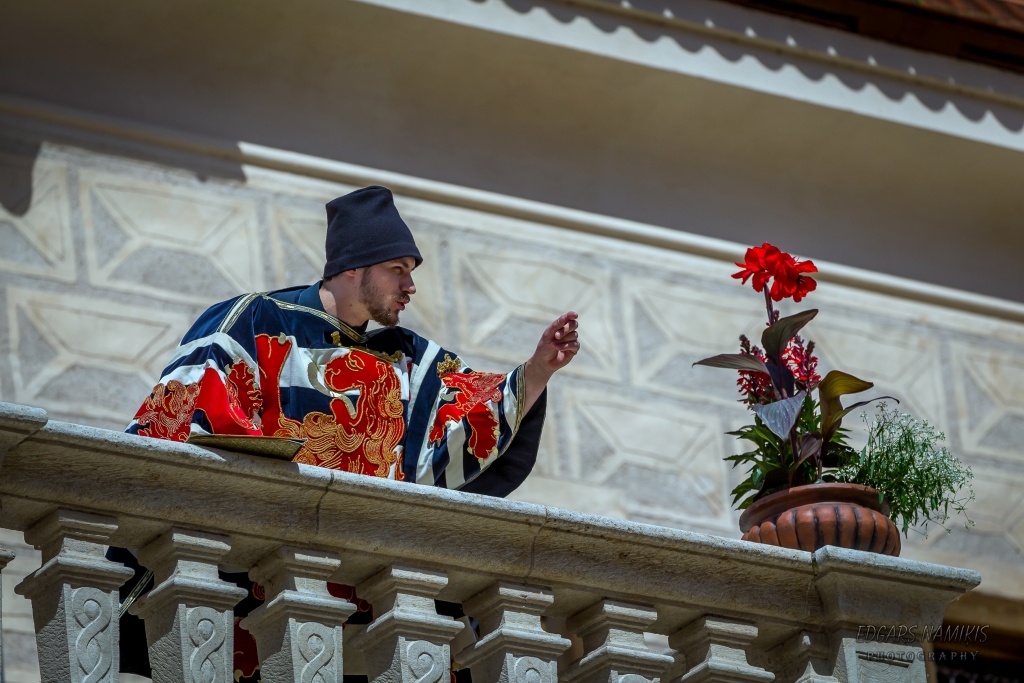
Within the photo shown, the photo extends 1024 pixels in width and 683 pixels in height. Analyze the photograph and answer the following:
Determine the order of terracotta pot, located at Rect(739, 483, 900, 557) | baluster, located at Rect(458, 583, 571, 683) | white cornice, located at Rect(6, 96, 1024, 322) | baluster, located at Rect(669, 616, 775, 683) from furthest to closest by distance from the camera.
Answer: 1. white cornice, located at Rect(6, 96, 1024, 322)
2. terracotta pot, located at Rect(739, 483, 900, 557)
3. baluster, located at Rect(669, 616, 775, 683)
4. baluster, located at Rect(458, 583, 571, 683)

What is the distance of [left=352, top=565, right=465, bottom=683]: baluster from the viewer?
3445 millimetres

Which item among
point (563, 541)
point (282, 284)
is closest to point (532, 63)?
point (282, 284)

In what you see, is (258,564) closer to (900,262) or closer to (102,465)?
(102,465)

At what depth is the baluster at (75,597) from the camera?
3203 millimetres

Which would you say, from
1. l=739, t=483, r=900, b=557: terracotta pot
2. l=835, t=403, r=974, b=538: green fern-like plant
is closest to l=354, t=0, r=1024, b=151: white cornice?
l=835, t=403, r=974, b=538: green fern-like plant

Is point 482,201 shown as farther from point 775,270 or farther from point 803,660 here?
point 803,660

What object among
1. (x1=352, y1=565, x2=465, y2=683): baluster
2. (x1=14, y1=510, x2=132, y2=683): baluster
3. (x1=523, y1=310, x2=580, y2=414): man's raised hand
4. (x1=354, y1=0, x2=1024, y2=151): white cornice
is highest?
(x1=354, y1=0, x2=1024, y2=151): white cornice

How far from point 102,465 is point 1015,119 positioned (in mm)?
6071

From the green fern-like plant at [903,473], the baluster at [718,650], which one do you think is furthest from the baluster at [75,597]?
the green fern-like plant at [903,473]

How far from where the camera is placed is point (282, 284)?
23.5 ft

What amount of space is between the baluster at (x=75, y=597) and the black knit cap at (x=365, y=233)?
5.42 ft

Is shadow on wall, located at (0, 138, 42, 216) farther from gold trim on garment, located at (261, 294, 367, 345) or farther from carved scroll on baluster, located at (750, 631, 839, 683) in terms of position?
carved scroll on baluster, located at (750, 631, 839, 683)

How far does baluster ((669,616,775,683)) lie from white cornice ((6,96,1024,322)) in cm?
392

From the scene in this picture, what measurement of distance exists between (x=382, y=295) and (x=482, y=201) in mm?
2882
